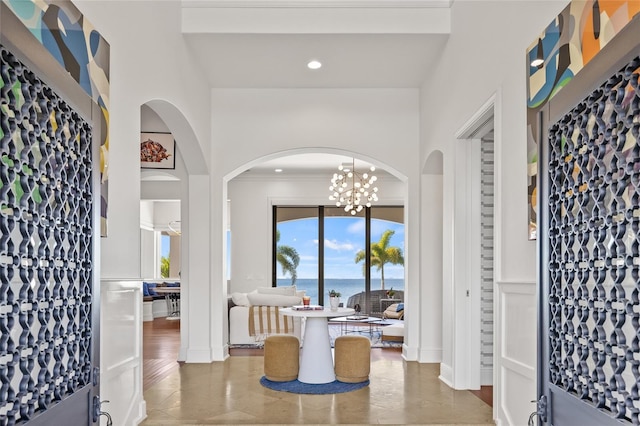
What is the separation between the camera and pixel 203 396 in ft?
15.7

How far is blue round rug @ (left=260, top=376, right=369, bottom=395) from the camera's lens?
5.05 m

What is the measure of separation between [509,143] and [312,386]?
286 cm

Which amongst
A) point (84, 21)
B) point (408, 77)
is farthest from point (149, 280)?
point (84, 21)

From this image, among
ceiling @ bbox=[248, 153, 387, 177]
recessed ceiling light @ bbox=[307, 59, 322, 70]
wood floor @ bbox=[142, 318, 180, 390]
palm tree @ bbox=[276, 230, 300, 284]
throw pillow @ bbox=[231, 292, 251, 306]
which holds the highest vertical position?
recessed ceiling light @ bbox=[307, 59, 322, 70]

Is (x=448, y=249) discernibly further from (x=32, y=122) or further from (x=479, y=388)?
(x=32, y=122)

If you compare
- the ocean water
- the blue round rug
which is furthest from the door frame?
the ocean water

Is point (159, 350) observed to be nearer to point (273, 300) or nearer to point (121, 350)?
point (273, 300)

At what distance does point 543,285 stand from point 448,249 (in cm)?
322

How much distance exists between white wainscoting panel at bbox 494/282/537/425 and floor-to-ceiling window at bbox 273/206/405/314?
330 inches

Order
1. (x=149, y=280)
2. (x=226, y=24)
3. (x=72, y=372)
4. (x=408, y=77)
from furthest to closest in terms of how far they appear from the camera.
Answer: (x=149, y=280), (x=408, y=77), (x=226, y=24), (x=72, y=372)

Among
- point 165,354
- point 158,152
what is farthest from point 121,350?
point 158,152

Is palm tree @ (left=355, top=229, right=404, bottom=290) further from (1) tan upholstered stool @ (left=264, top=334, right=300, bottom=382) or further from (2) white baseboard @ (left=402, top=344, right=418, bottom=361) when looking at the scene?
(1) tan upholstered stool @ (left=264, top=334, right=300, bottom=382)

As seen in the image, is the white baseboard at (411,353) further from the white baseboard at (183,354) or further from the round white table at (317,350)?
the white baseboard at (183,354)

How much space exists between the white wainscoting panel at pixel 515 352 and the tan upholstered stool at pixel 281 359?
2170 mm
